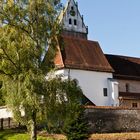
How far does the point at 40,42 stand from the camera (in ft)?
90.0

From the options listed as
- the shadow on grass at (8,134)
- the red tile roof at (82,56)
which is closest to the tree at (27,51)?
the shadow on grass at (8,134)

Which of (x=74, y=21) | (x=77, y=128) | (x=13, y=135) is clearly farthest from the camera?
(x=74, y=21)

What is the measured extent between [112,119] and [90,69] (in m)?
12.8

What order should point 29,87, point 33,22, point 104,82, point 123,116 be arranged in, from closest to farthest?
1. point 29,87
2. point 33,22
3. point 123,116
4. point 104,82

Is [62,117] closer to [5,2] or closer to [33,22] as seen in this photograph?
[33,22]

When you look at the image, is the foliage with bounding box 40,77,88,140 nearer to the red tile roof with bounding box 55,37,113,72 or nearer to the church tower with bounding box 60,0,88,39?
the red tile roof with bounding box 55,37,113,72

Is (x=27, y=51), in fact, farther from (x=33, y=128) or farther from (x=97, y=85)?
(x=97, y=85)

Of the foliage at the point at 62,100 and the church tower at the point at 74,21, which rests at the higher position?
the church tower at the point at 74,21

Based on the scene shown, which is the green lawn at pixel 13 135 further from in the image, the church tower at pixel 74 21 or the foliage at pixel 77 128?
the church tower at pixel 74 21

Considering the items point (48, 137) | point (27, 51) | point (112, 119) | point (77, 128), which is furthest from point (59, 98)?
point (112, 119)

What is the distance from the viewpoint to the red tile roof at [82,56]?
49.0 metres

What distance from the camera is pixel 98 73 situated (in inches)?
2030

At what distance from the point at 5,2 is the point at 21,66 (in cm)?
416

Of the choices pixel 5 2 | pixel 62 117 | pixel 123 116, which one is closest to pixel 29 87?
pixel 62 117
